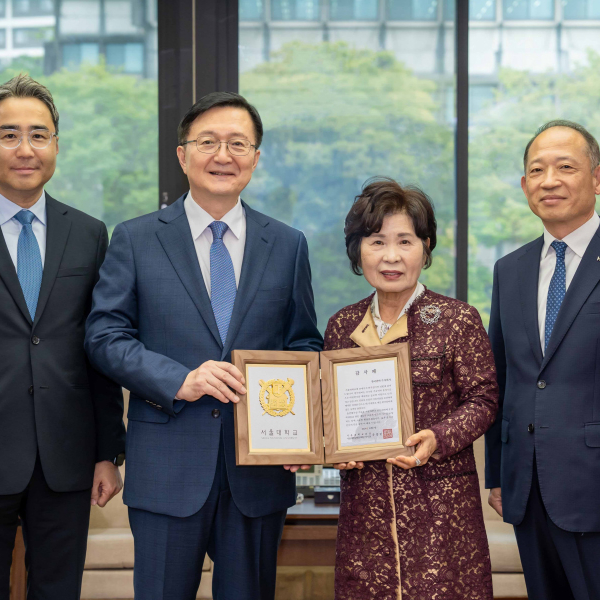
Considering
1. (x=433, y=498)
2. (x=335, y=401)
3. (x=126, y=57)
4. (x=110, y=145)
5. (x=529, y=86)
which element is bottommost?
(x=433, y=498)

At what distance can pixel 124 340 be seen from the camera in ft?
5.74

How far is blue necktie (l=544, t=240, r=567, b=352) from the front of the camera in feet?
6.31

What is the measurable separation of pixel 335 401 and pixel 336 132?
2627 mm

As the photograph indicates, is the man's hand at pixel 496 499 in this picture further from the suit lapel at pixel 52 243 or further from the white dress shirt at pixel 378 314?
the suit lapel at pixel 52 243

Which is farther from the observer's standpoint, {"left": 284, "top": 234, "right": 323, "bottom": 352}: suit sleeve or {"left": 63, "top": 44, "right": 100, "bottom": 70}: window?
{"left": 63, "top": 44, "right": 100, "bottom": 70}: window

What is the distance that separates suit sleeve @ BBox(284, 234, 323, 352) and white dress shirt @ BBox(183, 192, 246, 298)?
6.9 inches

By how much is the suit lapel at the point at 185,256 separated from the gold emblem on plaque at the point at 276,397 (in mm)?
176

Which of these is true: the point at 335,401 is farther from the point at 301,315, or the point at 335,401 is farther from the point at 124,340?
the point at 124,340

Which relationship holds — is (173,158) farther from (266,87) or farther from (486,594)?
(486,594)

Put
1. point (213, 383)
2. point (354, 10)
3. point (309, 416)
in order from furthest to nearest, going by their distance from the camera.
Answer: point (354, 10), point (309, 416), point (213, 383)

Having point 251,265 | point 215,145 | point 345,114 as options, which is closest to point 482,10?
point 345,114

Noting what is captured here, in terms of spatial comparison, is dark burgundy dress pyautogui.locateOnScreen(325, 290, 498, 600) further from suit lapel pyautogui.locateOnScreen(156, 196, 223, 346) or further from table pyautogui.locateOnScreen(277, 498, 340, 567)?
table pyautogui.locateOnScreen(277, 498, 340, 567)

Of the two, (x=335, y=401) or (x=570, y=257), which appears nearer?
(x=335, y=401)

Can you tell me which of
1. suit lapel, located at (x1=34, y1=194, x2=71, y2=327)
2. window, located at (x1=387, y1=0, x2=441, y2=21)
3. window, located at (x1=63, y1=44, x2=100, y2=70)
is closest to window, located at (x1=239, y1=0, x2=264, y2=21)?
window, located at (x1=387, y1=0, x2=441, y2=21)
